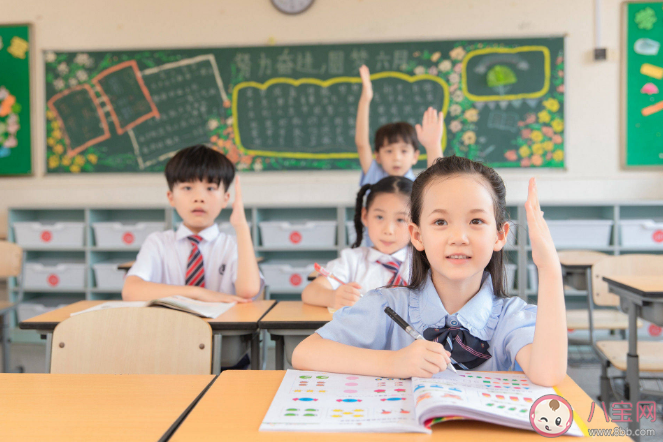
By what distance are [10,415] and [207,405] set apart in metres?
0.30

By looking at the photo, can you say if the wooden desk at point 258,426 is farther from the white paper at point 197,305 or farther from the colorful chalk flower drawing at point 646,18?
the colorful chalk flower drawing at point 646,18

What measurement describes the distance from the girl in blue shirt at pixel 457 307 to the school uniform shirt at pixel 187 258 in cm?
102

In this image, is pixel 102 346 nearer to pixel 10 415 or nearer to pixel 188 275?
pixel 10 415

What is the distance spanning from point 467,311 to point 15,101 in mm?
4346

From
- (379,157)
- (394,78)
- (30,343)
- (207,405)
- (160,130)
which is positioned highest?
(394,78)

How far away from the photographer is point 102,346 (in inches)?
45.6

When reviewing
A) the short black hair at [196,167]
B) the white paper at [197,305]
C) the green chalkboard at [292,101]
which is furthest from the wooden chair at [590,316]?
the short black hair at [196,167]

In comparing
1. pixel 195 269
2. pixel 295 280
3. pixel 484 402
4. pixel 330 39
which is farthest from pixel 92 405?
pixel 330 39

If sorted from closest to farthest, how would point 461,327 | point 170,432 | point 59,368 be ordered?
point 170,432
point 461,327
point 59,368

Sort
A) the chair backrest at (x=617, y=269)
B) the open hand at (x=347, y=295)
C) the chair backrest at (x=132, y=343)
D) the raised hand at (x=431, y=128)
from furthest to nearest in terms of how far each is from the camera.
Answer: the chair backrest at (x=617, y=269) → the raised hand at (x=431, y=128) → the open hand at (x=347, y=295) → the chair backrest at (x=132, y=343)

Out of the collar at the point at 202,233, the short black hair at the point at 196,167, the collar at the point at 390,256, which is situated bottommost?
the collar at the point at 390,256

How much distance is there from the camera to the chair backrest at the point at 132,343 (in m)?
1.14

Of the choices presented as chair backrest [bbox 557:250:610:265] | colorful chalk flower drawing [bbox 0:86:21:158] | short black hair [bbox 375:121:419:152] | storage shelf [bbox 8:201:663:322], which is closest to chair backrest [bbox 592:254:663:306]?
chair backrest [bbox 557:250:610:265]

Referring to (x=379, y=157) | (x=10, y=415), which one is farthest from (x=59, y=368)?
(x=379, y=157)
